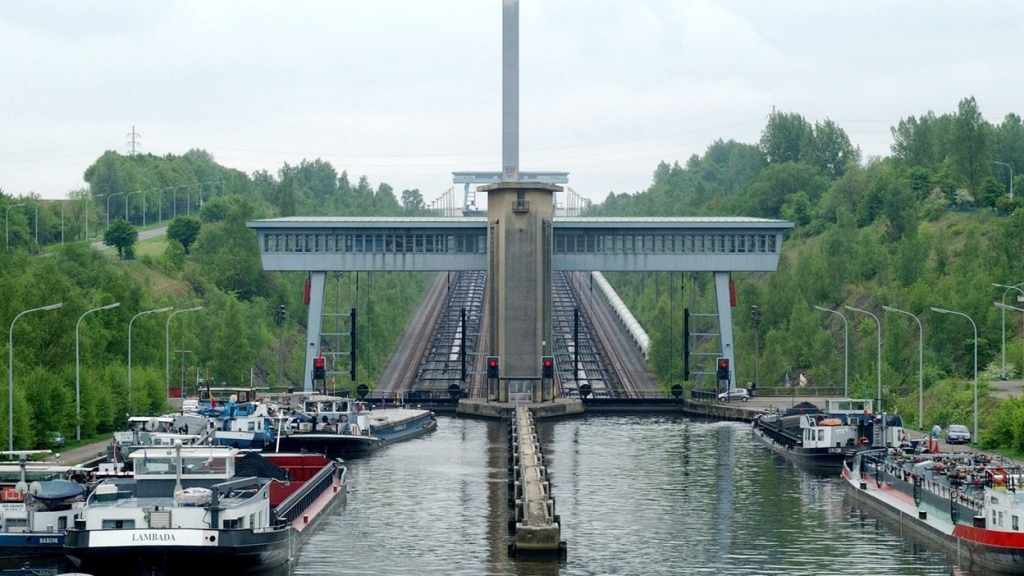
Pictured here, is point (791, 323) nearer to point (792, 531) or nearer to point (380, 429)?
point (380, 429)

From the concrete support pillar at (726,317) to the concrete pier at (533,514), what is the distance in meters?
48.5

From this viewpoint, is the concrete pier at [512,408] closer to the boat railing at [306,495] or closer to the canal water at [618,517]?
the canal water at [618,517]

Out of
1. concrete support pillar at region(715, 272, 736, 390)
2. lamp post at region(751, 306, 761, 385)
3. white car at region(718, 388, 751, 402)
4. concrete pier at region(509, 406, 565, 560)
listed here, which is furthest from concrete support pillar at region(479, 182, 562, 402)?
concrete pier at region(509, 406, 565, 560)

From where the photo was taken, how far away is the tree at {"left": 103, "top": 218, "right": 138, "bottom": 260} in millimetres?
167625

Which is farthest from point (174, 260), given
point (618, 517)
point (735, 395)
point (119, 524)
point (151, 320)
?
point (119, 524)

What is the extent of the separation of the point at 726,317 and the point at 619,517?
61.2 metres

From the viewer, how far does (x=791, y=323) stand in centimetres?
12725

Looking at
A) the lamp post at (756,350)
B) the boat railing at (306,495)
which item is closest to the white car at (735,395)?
the lamp post at (756,350)

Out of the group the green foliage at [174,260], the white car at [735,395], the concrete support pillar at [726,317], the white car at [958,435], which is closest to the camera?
the white car at [958,435]

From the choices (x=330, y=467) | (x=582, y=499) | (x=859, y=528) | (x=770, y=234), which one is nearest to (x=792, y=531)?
(x=859, y=528)

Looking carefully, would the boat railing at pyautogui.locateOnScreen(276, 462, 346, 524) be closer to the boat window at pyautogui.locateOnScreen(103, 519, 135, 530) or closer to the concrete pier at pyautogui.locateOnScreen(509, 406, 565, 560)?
the boat window at pyautogui.locateOnScreen(103, 519, 135, 530)

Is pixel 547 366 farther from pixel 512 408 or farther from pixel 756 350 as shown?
pixel 756 350

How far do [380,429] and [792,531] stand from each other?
3911 cm

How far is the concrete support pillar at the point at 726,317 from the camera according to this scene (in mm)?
122500
